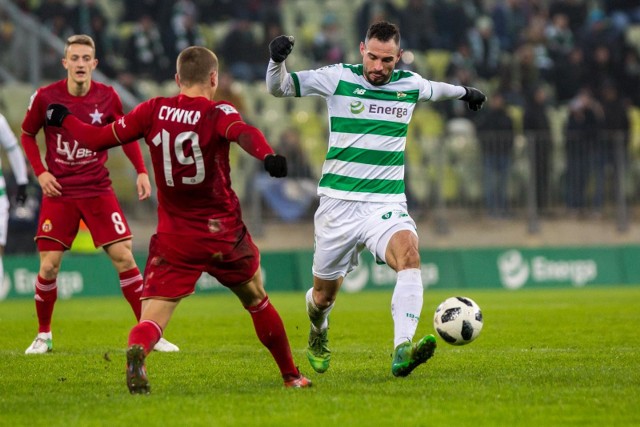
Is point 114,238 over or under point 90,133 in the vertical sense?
under

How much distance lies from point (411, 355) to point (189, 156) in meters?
A: 1.93

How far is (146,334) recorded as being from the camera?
7219 millimetres

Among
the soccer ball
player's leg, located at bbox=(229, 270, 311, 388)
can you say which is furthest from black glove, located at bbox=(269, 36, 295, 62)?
the soccer ball

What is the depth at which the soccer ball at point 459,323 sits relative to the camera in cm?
855

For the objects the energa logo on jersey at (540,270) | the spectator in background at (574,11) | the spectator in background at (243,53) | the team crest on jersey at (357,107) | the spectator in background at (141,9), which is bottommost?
the energa logo on jersey at (540,270)

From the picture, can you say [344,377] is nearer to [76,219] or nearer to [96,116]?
[76,219]

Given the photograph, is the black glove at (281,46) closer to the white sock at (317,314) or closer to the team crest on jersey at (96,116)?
the white sock at (317,314)

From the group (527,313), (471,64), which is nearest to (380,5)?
(471,64)

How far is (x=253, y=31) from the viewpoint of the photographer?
77.0 ft

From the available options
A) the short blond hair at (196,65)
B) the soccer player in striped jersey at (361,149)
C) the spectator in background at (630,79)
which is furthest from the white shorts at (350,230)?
the spectator in background at (630,79)

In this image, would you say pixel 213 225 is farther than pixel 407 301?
No

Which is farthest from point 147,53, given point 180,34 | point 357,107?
point 357,107

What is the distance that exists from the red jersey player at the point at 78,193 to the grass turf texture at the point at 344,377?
642mm

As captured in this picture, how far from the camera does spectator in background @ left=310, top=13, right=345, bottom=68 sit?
78.9 ft
